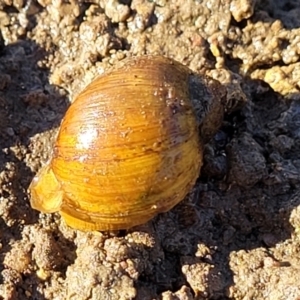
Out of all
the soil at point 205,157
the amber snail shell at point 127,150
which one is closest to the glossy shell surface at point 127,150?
the amber snail shell at point 127,150

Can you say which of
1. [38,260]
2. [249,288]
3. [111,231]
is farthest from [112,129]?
[249,288]

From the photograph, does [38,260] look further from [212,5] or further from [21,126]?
[212,5]

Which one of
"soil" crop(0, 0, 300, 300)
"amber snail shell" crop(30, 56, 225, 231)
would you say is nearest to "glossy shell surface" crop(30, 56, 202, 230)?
"amber snail shell" crop(30, 56, 225, 231)

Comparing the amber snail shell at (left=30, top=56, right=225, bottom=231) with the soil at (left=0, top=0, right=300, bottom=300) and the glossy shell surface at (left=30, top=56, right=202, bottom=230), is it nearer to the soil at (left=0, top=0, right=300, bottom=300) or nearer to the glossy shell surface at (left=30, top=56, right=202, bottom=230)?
the glossy shell surface at (left=30, top=56, right=202, bottom=230)

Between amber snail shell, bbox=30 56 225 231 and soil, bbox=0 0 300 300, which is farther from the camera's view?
soil, bbox=0 0 300 300

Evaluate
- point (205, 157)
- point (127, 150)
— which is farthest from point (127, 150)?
point (205, 157)

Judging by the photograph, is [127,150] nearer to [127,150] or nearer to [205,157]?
[127,150]

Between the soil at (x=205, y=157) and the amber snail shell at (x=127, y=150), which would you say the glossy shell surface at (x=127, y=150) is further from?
the soil at (x=205, y=157)
